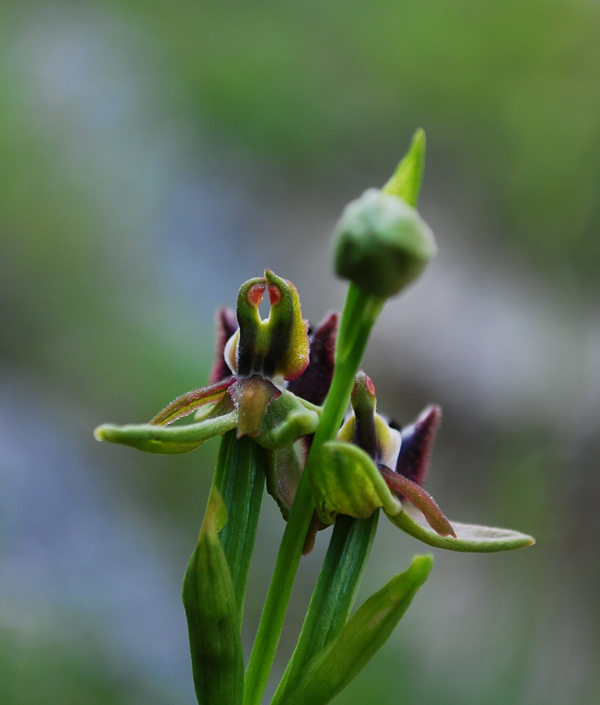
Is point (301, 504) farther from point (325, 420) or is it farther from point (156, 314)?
point (156, 314)

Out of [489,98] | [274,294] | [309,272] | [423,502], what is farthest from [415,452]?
[489,98]

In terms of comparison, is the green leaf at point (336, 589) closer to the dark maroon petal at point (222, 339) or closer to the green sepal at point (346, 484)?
the green sepal at point (346, 484)

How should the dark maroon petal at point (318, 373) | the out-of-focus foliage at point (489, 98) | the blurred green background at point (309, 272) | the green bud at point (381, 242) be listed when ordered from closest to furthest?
the green bud at point (381, 242) < the dark maroon petal at point (318, 373) < the blurred green background at point (309, 272) < the out-of-focus foliage at point (489, 98)

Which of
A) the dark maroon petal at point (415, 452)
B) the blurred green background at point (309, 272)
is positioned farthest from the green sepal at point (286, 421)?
the blurred green background at point (309, 272)

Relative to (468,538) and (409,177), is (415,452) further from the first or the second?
(409,177)

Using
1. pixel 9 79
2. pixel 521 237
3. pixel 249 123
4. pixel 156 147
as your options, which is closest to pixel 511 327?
pixel 521 237

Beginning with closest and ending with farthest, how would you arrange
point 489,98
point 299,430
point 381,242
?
point 381,242 → point 299,430 → point 489,98
